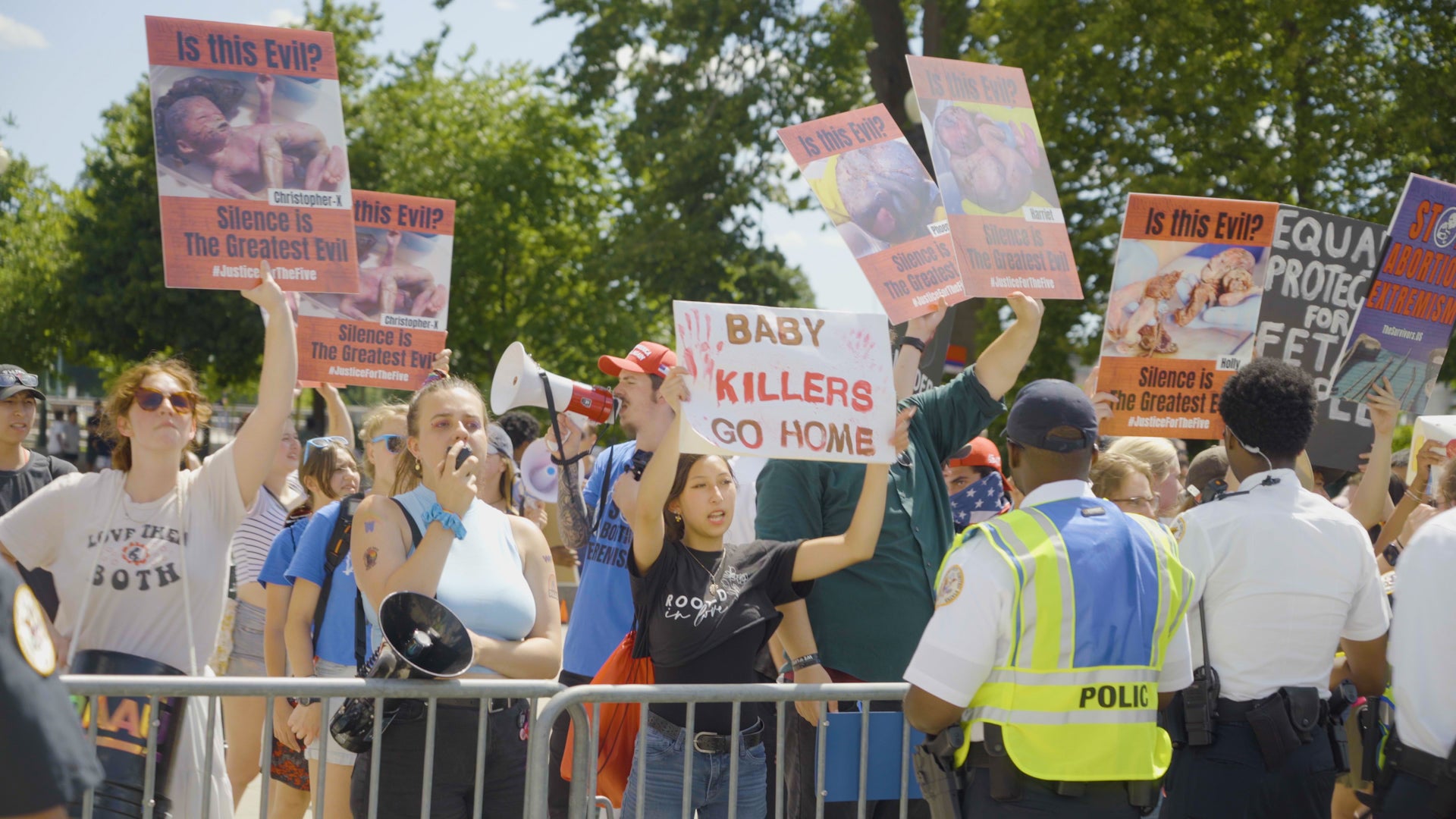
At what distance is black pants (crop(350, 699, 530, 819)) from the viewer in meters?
3.91

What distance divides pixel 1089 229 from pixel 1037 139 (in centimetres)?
1295

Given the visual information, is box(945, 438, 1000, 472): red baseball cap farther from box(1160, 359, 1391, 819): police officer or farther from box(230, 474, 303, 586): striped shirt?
box(230, 474, 303, 586): striped shirt

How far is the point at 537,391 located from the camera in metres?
5.15

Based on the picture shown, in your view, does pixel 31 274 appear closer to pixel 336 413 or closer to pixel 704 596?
pixel 336 413

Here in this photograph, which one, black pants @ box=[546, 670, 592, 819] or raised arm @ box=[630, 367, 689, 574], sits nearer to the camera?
raised arm @ box=[630, 367, 689, 574]

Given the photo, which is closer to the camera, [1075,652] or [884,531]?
[1075,652]

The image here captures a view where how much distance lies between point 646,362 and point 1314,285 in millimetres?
3859

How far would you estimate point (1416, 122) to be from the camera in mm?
16422

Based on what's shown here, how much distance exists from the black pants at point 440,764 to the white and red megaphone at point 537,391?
1.43m

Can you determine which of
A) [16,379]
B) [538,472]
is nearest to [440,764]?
[16,379]

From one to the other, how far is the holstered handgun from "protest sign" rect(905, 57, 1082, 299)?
2069 mm

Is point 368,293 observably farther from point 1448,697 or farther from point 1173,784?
point 1448,697

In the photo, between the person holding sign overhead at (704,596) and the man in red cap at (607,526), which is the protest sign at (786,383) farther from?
the man in red cap at (607,526)

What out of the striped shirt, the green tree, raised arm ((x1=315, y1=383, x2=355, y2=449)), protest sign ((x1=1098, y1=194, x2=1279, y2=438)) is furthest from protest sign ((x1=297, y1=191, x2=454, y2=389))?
the green tree
